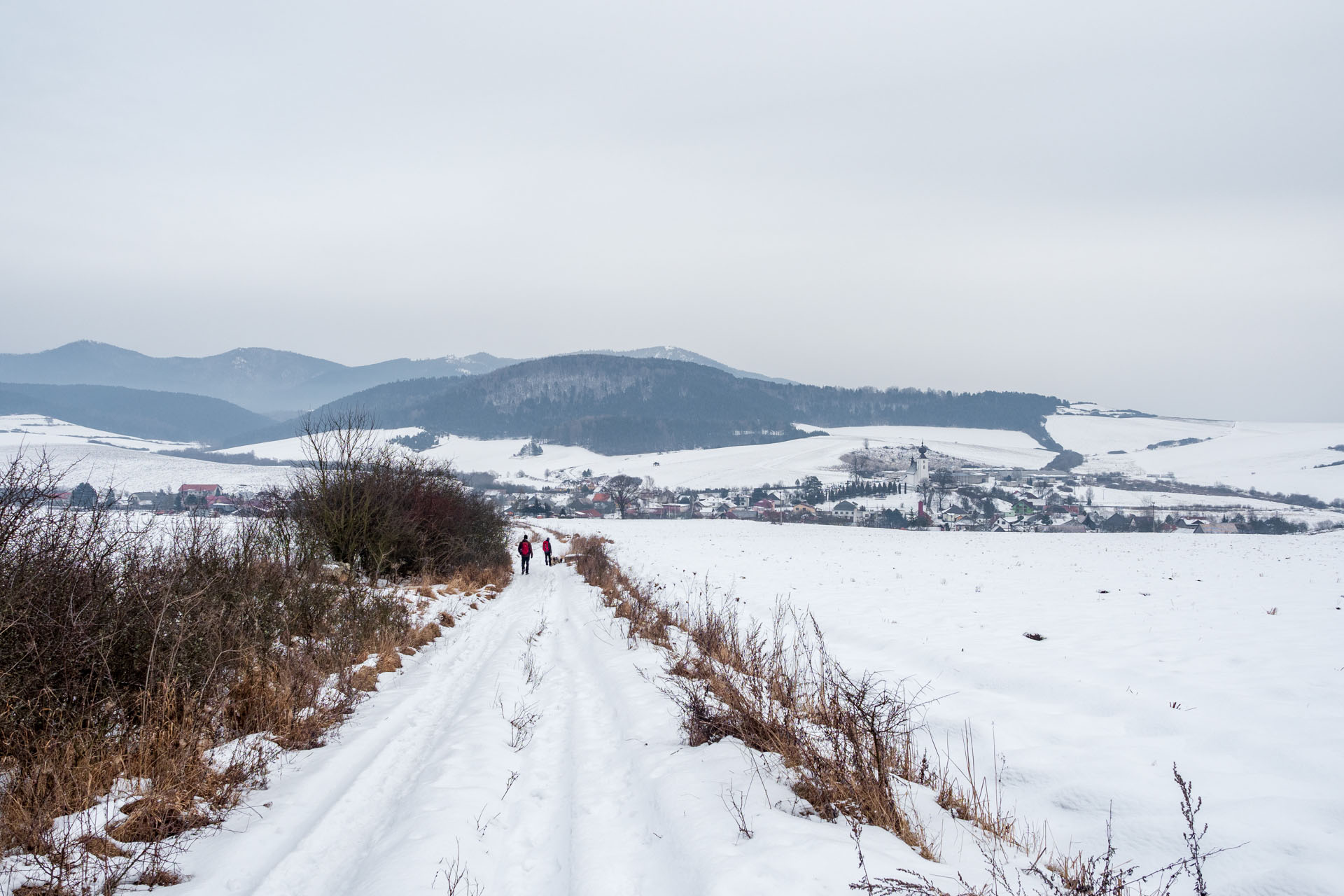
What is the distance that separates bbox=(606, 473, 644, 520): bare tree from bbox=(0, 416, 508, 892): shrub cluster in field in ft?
227

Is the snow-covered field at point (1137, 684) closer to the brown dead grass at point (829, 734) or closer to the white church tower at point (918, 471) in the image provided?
the brown dead grass at point (829, 734)

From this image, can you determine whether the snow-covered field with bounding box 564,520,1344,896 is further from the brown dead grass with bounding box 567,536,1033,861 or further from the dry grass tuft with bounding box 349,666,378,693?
the dry grass tuft with bounding box 349,666,378,693

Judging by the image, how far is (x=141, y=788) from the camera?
4293 millimetres

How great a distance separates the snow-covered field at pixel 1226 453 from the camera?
10075 centimetres

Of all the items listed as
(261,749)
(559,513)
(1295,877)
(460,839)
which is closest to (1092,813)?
(1295,877)

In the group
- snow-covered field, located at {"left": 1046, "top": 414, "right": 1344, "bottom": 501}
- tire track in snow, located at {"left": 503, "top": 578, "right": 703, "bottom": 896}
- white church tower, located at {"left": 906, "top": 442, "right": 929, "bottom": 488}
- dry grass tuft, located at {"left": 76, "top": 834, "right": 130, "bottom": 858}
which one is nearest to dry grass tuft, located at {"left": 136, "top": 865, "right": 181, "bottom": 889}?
dry grass tuft, located at {"left": 76, "top": 834, "right": 130, "bottom": 858}

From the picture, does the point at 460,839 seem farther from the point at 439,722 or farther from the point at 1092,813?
the point at 1092,813

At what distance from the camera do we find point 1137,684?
24.7ft

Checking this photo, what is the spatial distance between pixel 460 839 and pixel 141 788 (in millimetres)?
2281

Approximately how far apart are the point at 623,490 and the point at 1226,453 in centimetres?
13785

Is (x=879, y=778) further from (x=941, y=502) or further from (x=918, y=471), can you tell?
(x=918, y=471)

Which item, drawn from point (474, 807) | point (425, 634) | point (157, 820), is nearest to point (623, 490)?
point (425, 634)

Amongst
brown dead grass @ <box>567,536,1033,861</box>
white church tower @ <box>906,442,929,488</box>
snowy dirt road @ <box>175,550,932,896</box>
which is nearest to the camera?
snowy dirt road @ <box>175,550,932,896</box>

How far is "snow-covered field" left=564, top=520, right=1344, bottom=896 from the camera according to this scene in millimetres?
4230
